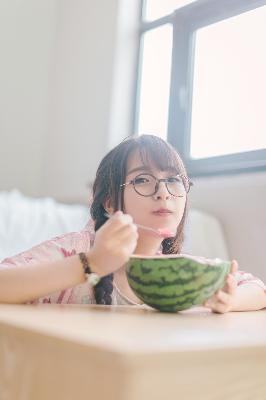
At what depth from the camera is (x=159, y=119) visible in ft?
8.15

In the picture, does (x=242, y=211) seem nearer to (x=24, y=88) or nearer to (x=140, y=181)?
(x=140, y=181)

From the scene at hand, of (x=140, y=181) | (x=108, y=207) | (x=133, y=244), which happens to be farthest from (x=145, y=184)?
(x=133, y=244)

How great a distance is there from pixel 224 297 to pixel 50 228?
1.18 m

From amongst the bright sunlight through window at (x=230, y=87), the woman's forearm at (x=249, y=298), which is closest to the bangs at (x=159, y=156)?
the woman's forearm at (x=249, y=298)

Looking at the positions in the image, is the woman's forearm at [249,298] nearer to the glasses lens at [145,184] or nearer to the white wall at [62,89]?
the glasses lens at [145,184]

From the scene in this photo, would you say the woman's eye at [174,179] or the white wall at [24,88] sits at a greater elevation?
the white wall at [24,88]

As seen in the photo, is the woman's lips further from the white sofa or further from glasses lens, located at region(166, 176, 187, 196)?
the white sofa

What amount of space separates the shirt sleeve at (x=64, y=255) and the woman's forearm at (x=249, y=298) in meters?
0.27

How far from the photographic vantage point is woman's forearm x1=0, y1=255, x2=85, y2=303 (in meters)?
0.71

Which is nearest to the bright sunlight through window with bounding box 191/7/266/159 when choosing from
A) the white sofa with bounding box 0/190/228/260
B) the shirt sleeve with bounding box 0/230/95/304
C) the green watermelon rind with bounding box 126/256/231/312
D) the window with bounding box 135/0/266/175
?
the window with bounding box 135/0/266/175

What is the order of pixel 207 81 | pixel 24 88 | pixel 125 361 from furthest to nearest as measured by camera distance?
pixel 24 88 → pixel 207 81 → pixel 125 361

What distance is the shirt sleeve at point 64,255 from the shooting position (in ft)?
2.91

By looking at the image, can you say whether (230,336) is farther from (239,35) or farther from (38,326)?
(239,35)

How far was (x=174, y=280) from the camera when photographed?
2.22 feet
